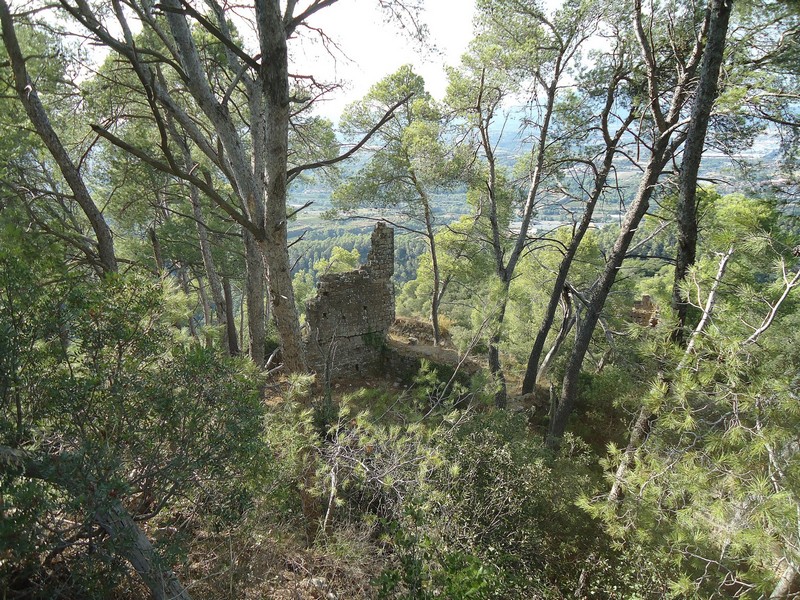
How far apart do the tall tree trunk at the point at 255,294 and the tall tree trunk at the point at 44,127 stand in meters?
1.48

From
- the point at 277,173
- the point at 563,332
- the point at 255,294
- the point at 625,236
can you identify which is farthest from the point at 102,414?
the point at 563,332

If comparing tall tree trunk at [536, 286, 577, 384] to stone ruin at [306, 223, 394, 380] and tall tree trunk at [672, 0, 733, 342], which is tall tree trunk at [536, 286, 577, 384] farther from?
stone ruin at [306, 223, 394, 380]

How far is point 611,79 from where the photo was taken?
20.5 feet

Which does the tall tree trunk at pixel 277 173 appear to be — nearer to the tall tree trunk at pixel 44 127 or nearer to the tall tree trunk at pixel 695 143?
the tall tree trunk at pixel 44 127

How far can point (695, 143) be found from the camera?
3.90 metres

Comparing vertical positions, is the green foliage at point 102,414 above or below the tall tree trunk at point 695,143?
below

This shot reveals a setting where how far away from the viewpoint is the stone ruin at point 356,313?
28.1 feet

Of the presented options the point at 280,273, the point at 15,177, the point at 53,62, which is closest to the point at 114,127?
the point at 53,62

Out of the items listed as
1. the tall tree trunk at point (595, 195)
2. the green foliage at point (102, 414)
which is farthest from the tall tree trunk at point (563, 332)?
the green foliage at point (102, 414)

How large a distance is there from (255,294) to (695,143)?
5210 mm

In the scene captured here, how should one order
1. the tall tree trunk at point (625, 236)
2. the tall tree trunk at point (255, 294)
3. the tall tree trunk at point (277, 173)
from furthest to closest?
the tall tree trunk at point (255, 294) → the tall tree trunk at point (625, 236) → the tall tree trunk at point (277, 173)

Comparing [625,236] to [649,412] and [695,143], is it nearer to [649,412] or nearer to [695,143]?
[695,143]

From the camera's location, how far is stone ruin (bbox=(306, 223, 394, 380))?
8.55 metres

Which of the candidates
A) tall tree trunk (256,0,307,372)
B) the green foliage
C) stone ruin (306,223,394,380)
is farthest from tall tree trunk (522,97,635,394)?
the green foliage
